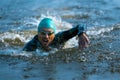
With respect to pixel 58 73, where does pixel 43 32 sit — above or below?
above

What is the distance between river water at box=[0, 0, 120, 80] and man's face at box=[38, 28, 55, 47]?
8.5 inches

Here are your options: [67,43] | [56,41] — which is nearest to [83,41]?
[56,41]

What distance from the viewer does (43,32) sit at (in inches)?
354

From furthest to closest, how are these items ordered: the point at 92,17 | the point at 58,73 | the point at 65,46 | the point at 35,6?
the point at 35,6
the point at 92,17
the point at 65,46
the point at 58,73

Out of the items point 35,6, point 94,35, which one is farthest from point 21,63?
point 35,6

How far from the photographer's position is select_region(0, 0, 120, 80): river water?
23.9ft

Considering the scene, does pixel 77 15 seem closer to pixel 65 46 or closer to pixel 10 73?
pixel 65 46

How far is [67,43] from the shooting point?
412 inches

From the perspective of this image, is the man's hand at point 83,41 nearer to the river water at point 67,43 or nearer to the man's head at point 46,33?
the river water at point 67,43

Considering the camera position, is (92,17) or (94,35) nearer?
(94,35)

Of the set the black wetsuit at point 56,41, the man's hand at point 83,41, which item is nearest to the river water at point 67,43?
the black wetsuit at point 56,41

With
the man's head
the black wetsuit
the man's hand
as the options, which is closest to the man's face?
the man's head

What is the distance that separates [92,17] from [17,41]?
188 inches

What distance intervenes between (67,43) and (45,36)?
155 centimetres
